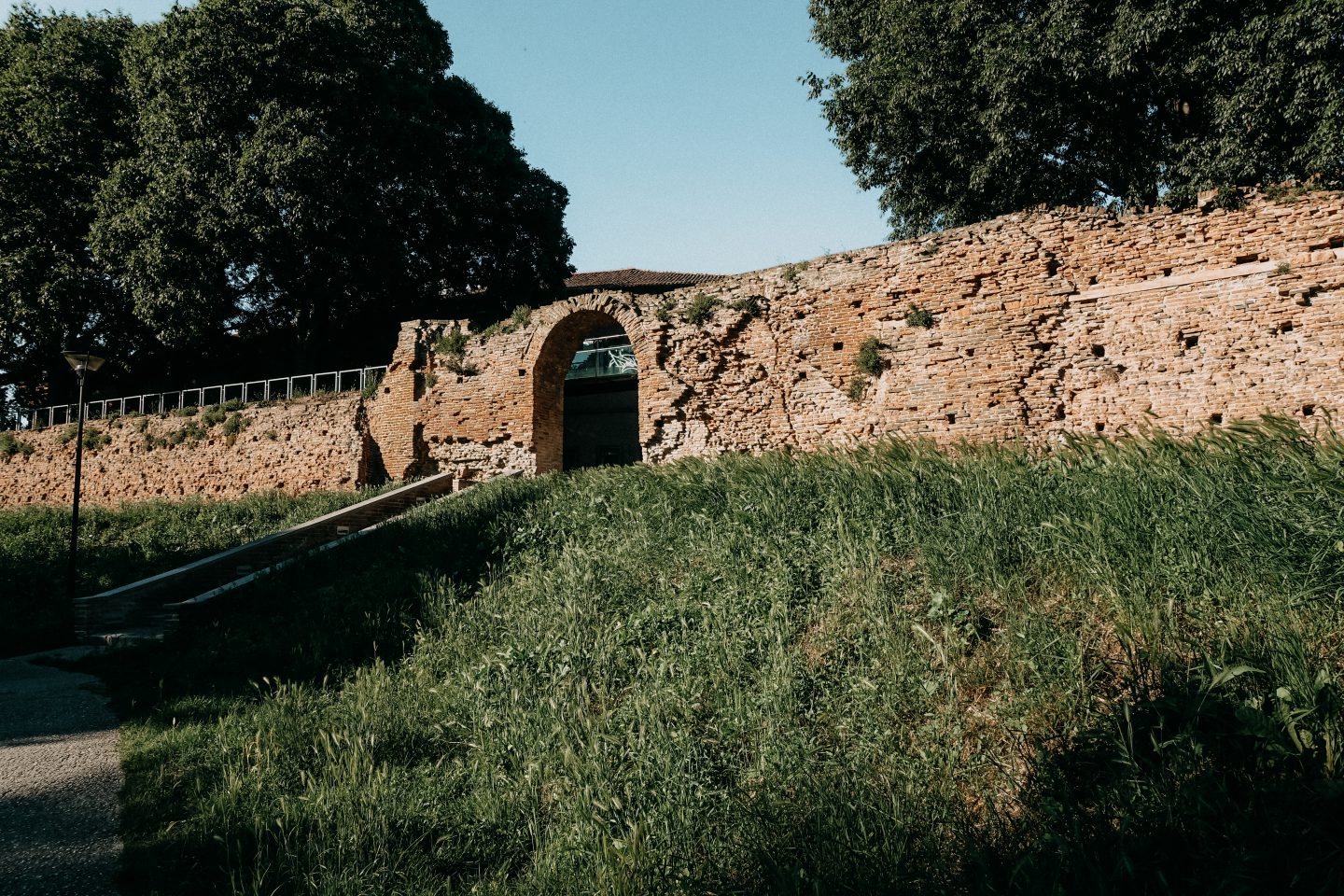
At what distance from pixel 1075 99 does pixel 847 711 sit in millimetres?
13206

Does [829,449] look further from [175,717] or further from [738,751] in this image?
[175,717]

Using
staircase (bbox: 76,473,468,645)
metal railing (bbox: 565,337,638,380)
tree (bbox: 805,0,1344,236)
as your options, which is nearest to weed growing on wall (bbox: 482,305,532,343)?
staircase (bbox: 76,473,468,645)

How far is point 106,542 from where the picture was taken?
14.8 m

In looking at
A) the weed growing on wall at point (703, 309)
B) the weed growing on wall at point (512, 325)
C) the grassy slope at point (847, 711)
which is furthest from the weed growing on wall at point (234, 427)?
the grassy slope at point (847, 711)

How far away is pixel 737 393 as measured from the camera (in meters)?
11.9

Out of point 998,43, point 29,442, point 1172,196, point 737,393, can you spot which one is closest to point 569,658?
point 737,393

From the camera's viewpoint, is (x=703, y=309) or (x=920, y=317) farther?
(x=703, y=309)

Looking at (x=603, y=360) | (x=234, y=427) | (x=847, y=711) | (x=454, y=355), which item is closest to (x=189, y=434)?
(x=234, y=427)

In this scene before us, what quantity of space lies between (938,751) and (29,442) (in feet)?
90.9

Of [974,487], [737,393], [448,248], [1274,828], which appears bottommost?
[1274,828]

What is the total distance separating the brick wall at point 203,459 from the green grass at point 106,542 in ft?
2.59

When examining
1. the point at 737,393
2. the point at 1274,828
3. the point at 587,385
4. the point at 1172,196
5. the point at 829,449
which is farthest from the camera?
the point at 587,385

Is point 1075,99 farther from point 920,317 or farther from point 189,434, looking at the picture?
point 189,434

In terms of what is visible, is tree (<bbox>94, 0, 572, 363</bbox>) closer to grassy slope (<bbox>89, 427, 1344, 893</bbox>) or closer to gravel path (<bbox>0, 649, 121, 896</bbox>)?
gravel path (<bbox>0, 649, 121, 896</bbox>)
